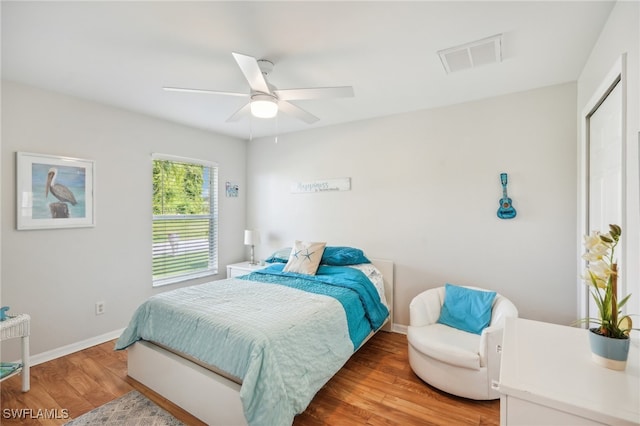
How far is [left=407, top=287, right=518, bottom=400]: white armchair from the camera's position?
2.04 metres

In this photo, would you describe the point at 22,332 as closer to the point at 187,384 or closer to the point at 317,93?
the point at 187,384

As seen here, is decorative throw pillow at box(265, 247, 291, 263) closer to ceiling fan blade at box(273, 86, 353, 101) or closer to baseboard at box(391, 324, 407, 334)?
baseboard at box(391, 324, 407, 334)

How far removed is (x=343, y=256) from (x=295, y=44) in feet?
7.13

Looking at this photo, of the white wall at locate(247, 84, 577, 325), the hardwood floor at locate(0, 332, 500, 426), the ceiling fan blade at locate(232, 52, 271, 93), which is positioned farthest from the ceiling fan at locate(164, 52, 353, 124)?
the hardwood floor at locate(0, 332, 500, 426)

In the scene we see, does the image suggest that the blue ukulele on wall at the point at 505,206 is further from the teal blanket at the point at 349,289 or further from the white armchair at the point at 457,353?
the teal blanket at the point at 349,289

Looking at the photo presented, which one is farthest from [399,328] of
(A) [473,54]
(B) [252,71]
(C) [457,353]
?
(B) [252,71]

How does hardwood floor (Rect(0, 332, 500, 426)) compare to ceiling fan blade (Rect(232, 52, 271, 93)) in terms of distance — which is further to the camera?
hardwood floor (Rect(0, 332, 500, 426))

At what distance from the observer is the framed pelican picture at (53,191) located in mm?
2561

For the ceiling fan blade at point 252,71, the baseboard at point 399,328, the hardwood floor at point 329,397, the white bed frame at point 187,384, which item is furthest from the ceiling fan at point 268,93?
the baseboard at point 399,328

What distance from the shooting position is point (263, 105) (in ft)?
6.97

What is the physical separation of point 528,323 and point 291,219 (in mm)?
3224

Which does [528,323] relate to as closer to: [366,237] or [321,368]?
[321,368]

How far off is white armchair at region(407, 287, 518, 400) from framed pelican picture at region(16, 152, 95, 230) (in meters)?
3.43

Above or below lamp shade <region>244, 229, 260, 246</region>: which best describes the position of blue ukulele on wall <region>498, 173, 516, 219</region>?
above
